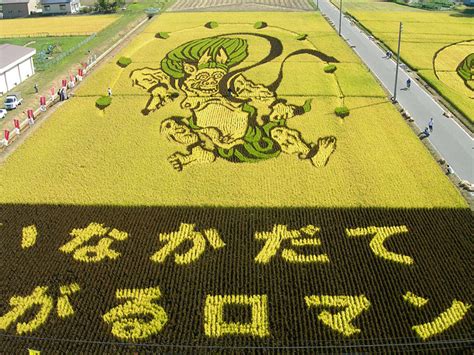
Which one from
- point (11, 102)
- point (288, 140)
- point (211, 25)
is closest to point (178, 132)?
point (288, 140)

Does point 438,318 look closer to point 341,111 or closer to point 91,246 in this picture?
point 91,246

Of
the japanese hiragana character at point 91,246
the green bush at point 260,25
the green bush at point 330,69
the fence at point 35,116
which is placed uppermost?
the green bush at point 260,25

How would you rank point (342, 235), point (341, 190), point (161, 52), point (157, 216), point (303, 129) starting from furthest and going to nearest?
1. point (161, 52)
2. point (303, 129)
3. point (341, 190)
4. point (157, 216)
5. point (342, 235)

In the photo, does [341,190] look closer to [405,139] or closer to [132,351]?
[405,139]

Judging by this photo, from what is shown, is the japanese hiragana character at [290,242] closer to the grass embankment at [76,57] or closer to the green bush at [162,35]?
the grass embankment at [76,57]

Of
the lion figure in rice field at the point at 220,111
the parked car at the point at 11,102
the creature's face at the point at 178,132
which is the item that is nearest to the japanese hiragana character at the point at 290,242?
the lion figure in rice field at the point at 220,111

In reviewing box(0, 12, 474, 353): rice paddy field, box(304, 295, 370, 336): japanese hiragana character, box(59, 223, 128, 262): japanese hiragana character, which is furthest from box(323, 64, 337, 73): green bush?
box(304, 295, 370, 336): japanese hiragana character

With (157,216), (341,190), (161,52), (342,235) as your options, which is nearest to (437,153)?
(341,190)
